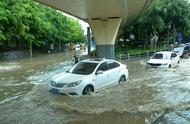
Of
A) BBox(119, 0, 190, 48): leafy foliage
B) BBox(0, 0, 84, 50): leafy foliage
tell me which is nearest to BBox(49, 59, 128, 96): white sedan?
BBox(0, 0, 84, 50): leafy foliage

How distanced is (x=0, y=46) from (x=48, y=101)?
126 ft

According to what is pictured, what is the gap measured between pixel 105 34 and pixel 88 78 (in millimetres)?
19260

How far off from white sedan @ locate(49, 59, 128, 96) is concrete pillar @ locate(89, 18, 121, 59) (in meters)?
15.3

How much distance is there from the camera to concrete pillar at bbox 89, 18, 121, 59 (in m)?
32.0

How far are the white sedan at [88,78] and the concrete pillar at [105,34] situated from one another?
15298mm

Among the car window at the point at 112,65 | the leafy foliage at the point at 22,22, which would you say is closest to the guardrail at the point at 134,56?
the leafy foliage at the point at 22,22

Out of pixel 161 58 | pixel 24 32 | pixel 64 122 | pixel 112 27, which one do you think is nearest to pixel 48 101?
pixel 64 122

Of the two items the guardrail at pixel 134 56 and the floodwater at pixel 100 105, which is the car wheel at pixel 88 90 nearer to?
the floodwater at pixel 100 105

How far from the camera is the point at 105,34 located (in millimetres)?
33094

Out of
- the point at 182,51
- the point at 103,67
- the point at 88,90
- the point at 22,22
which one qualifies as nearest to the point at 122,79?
the point at 103,67

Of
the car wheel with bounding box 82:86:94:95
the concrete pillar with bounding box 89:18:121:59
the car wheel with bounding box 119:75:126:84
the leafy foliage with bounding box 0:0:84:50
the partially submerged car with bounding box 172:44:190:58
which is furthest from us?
the leafy foliage with bounding box 0:0:84:50

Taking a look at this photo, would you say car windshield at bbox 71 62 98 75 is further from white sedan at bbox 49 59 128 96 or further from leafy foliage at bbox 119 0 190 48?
leafy foliage at bbox 119 0 190 48

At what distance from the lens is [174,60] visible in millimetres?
27703

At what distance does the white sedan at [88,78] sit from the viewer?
1376 cm
